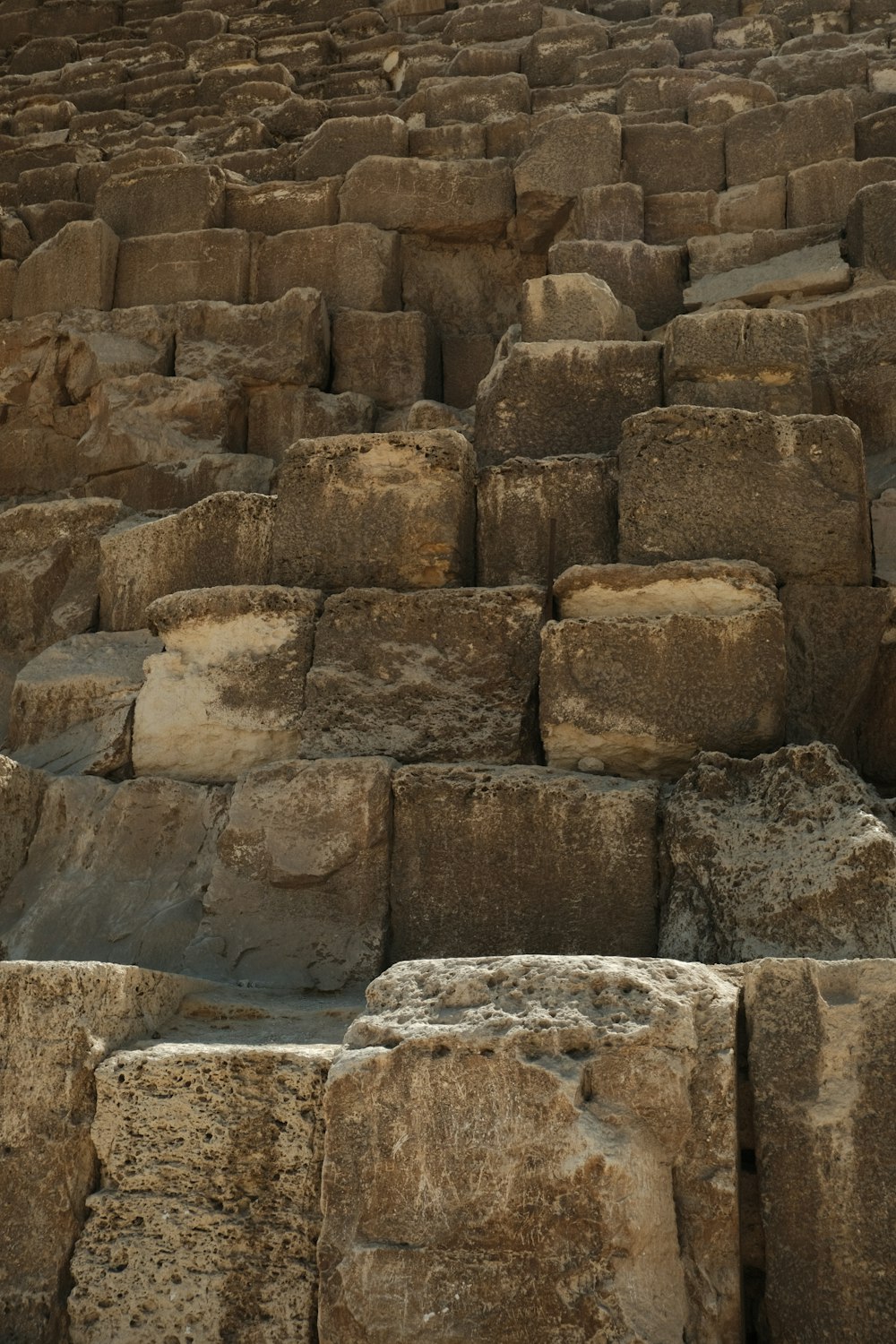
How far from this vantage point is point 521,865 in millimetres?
3475

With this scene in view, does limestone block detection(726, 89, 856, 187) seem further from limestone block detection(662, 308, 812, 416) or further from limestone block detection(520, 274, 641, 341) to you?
limestone block detection(662, 308, 812, 416)

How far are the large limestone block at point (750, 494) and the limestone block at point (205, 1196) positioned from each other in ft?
Result: 6.76

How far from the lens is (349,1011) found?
3.09m

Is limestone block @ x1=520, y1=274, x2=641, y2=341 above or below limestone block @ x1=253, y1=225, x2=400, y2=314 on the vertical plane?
above

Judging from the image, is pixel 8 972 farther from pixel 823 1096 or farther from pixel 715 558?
pixel 715 558

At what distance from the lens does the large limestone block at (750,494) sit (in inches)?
162

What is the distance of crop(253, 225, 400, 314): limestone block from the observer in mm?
6555

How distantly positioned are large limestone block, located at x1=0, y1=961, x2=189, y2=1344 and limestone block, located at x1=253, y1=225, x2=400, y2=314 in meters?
4.37

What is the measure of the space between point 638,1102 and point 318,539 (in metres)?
2.44

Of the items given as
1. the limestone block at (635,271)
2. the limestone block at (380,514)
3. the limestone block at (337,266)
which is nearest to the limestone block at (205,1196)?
the limestone block at (380,514)

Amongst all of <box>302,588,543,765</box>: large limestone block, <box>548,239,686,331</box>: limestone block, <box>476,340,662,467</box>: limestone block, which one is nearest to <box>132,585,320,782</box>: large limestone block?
<box>302,588,543,765</box>: large limestone block

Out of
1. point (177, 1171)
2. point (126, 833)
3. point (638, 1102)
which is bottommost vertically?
point (126, 833)

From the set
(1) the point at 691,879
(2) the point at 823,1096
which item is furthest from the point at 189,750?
(2) the point at 823,1096

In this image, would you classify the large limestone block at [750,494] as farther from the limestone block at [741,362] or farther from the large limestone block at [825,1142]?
the large limestone block at [825,1142]
